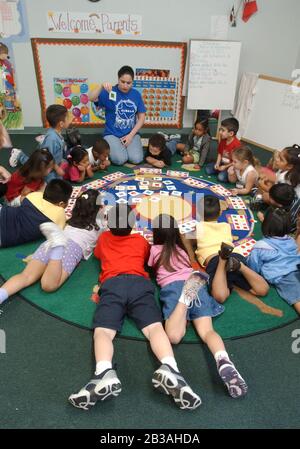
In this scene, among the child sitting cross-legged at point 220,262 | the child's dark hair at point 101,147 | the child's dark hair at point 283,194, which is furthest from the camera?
the child's dark hair at point 101,147

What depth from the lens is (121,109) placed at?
515 cm

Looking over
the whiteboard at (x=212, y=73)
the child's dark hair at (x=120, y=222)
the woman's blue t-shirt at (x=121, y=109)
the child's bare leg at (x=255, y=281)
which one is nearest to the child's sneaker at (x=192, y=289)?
the child's bare leg at (x=255, y=281)

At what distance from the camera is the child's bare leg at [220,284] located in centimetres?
268

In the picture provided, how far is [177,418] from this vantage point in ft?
6.81

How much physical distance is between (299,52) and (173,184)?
11.7ft

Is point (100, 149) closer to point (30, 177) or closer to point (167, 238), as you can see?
point (30, 177)

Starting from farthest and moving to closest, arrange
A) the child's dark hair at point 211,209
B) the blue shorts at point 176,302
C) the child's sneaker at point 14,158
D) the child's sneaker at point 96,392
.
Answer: the child's sneaker at point 14,158, the child's dark hair at point 211,209, the blue shorts at point 176,302, the child's sneaker at point 96,392

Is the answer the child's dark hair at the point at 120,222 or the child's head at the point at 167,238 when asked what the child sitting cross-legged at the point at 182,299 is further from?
the child's dark hair at the point at 120,222

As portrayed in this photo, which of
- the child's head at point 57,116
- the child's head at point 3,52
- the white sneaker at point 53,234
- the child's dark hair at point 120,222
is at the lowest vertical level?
the white sneaker at point 53,234

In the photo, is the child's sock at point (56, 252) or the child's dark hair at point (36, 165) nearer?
the child's sock at point (56, 252)

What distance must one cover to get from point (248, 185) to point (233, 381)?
280 centimetres

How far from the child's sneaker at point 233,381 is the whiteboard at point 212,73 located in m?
4.68

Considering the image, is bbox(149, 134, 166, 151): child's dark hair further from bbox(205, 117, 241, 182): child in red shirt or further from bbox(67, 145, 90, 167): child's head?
bbox(67, 145, 90, 167): child's head

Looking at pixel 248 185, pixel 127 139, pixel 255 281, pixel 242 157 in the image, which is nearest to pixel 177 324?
pixel 255 281
